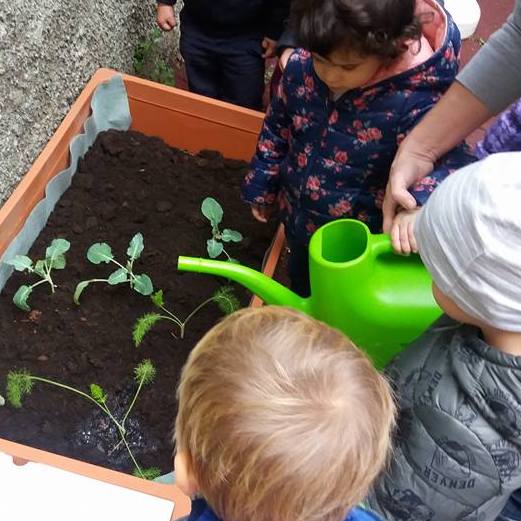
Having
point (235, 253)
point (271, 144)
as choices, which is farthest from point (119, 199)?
point (271, 144)

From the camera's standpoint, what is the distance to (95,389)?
1744 millimetres

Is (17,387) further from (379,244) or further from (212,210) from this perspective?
(379,244)

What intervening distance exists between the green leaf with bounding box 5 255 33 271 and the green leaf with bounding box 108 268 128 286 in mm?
209

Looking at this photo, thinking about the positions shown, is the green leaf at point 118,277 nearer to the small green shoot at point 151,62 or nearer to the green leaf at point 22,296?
the green leaf at point 22,296

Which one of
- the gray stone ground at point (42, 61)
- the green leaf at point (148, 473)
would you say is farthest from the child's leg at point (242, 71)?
the green leaf at point (148, 473)

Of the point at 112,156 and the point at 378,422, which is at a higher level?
the point at 378,422

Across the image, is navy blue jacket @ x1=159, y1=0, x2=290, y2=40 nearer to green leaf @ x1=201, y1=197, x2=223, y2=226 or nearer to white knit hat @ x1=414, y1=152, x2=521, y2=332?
green leaf @ x1=201, y1=197, x2=223, y2=226

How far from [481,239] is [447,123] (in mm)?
568

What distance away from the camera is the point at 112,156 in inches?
92.8

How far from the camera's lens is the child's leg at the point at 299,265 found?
A: 1.91 m

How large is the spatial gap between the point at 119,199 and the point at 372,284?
1088 mm

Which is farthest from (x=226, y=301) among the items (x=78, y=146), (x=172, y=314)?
(x=78, y=146)

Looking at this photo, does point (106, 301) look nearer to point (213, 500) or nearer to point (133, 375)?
point (133, 375)

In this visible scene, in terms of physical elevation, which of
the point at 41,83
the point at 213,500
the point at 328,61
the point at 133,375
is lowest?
the point at 133,375
